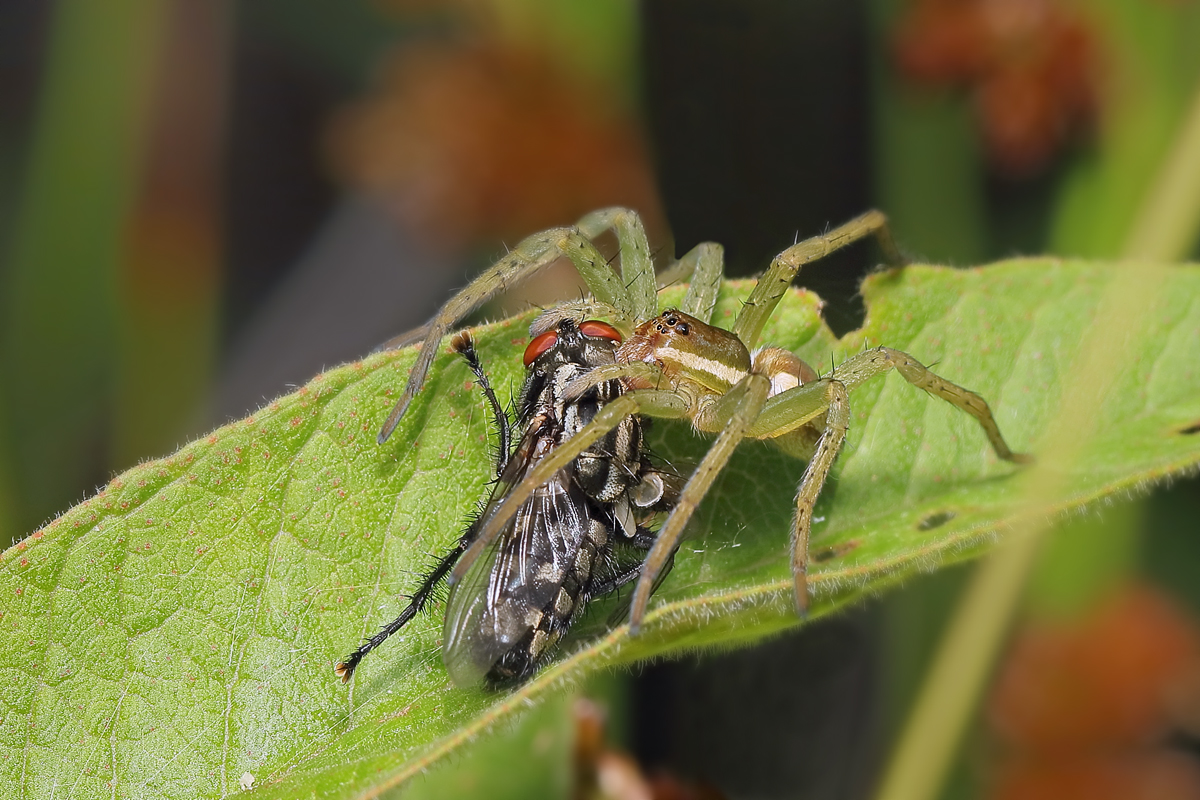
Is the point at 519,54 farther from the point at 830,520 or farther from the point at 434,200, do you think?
the point at 830,520

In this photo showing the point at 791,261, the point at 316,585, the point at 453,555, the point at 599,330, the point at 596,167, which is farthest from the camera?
the point at 596,167

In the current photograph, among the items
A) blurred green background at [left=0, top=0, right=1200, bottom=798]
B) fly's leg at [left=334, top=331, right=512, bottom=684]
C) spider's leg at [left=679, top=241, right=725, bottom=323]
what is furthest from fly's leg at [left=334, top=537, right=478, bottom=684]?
blurred green background at [left=0, top=0, right=1200, bottom=798]

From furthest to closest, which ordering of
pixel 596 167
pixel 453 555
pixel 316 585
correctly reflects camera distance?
pixel 596 167, pixel 453 555, pixel 316 585

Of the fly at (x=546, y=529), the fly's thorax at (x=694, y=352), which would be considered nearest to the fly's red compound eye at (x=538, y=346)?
the fly at (x=546, y=529)

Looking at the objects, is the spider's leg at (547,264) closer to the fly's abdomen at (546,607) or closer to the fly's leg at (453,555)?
the fly's leg at (453,555)

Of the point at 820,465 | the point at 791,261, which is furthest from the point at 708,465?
the point at 791,261

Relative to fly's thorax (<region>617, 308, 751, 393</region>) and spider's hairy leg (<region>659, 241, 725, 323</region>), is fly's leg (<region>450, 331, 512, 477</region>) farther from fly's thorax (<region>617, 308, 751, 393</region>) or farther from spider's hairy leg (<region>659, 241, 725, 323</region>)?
spider's hairy leg (<region>659, 241, 725, 323</region>)

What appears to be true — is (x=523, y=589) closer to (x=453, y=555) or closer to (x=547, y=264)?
(x=453, y=555)
